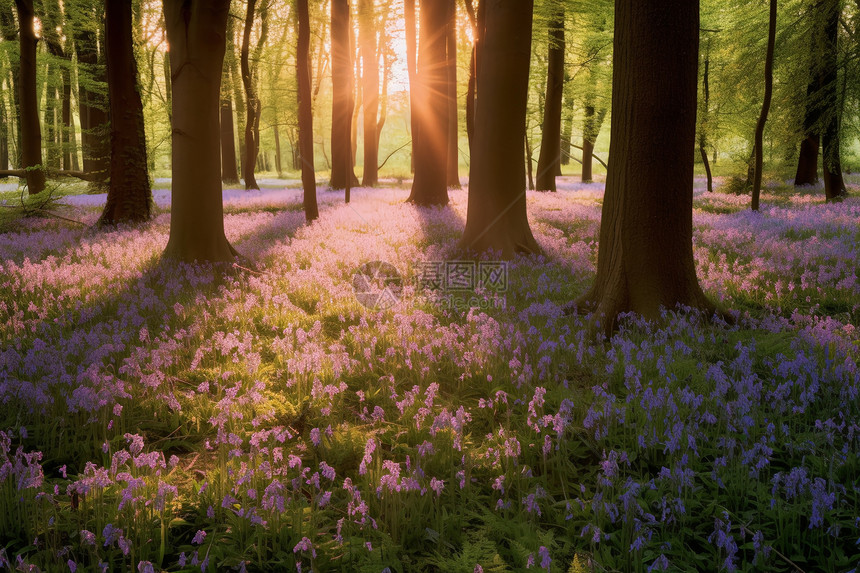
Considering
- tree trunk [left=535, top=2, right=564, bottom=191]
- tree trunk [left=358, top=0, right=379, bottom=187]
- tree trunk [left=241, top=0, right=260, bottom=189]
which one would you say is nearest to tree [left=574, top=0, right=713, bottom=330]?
tree trunk [left=535, top=2, right=564, bottom=191]

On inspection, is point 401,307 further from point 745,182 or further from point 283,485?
point 745,182

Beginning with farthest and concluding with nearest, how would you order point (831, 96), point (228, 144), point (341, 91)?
point (228, 144) → point (341, 91) → point (831, 96)

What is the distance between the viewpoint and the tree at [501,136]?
9.47 metres

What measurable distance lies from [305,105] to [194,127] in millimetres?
5695

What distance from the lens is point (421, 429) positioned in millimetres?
3779

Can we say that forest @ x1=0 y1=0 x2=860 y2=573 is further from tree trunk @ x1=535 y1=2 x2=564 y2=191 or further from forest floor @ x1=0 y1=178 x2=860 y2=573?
tree trunk @ x1=535 y1=2 x2=564 y2=191

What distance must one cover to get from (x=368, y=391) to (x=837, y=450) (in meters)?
3.22

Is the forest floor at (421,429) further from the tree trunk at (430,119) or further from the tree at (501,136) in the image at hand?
the tree trunk at (430,119)

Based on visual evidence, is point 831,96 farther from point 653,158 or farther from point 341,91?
point 341,91

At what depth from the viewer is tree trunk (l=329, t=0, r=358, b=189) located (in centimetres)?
2014

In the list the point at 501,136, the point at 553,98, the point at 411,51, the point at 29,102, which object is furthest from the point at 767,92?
the point at 29,102

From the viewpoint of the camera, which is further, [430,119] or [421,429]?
[430,119]

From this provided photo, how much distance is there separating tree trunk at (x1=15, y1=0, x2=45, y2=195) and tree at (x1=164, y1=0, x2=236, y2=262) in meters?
10.6

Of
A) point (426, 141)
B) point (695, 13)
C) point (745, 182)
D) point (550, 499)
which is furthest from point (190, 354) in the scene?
point (745, 182)
